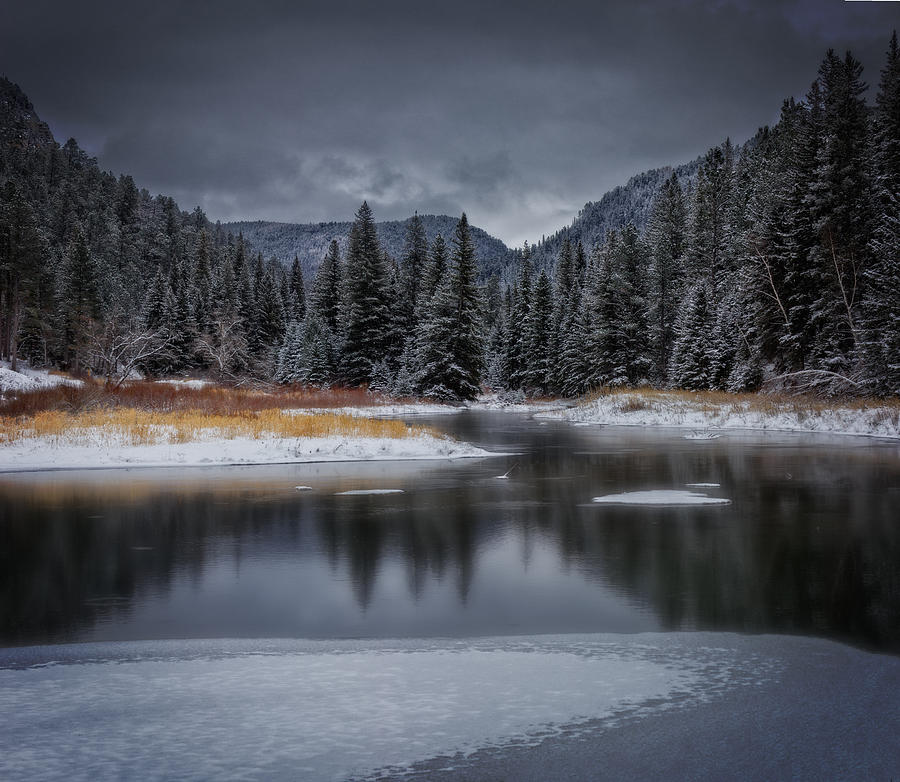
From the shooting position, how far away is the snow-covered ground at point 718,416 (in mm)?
30969

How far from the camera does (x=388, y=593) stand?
321 inches

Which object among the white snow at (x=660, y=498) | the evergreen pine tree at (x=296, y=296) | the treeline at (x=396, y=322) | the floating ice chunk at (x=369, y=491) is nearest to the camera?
the white snow at (x=660, y=498)

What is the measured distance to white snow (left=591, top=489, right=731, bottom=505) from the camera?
14172mm

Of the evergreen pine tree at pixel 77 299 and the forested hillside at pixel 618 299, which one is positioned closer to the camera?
the forested hillside at pixel 618 299

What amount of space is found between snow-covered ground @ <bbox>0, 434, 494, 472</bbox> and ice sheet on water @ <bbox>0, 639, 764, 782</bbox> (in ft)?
49.4

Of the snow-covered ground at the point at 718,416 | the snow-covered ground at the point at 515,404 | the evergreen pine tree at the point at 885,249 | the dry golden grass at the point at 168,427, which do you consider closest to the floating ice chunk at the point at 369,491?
the dry golden grass at the point at 168,427

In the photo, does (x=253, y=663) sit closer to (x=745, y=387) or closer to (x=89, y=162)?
(x=745, y=387)

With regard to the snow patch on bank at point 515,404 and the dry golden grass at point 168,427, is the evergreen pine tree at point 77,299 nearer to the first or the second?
the snow patch on bank at point 515,404

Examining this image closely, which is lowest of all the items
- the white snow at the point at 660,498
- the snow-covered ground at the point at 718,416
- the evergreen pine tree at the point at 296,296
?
the white snow at the point at 660,498

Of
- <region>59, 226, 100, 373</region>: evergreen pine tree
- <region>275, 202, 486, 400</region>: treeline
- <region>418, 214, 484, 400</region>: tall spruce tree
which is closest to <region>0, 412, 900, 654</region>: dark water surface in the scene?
<region>418, 214, 484, 400</region>: tall spruce tree

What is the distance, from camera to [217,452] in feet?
68.1

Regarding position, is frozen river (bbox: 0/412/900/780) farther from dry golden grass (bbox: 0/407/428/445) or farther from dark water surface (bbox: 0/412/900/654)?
dry golden grass (bbox: 0/407/428/445)

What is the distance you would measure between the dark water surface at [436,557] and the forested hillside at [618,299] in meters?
23.3

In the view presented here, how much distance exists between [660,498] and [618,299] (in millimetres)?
50711
